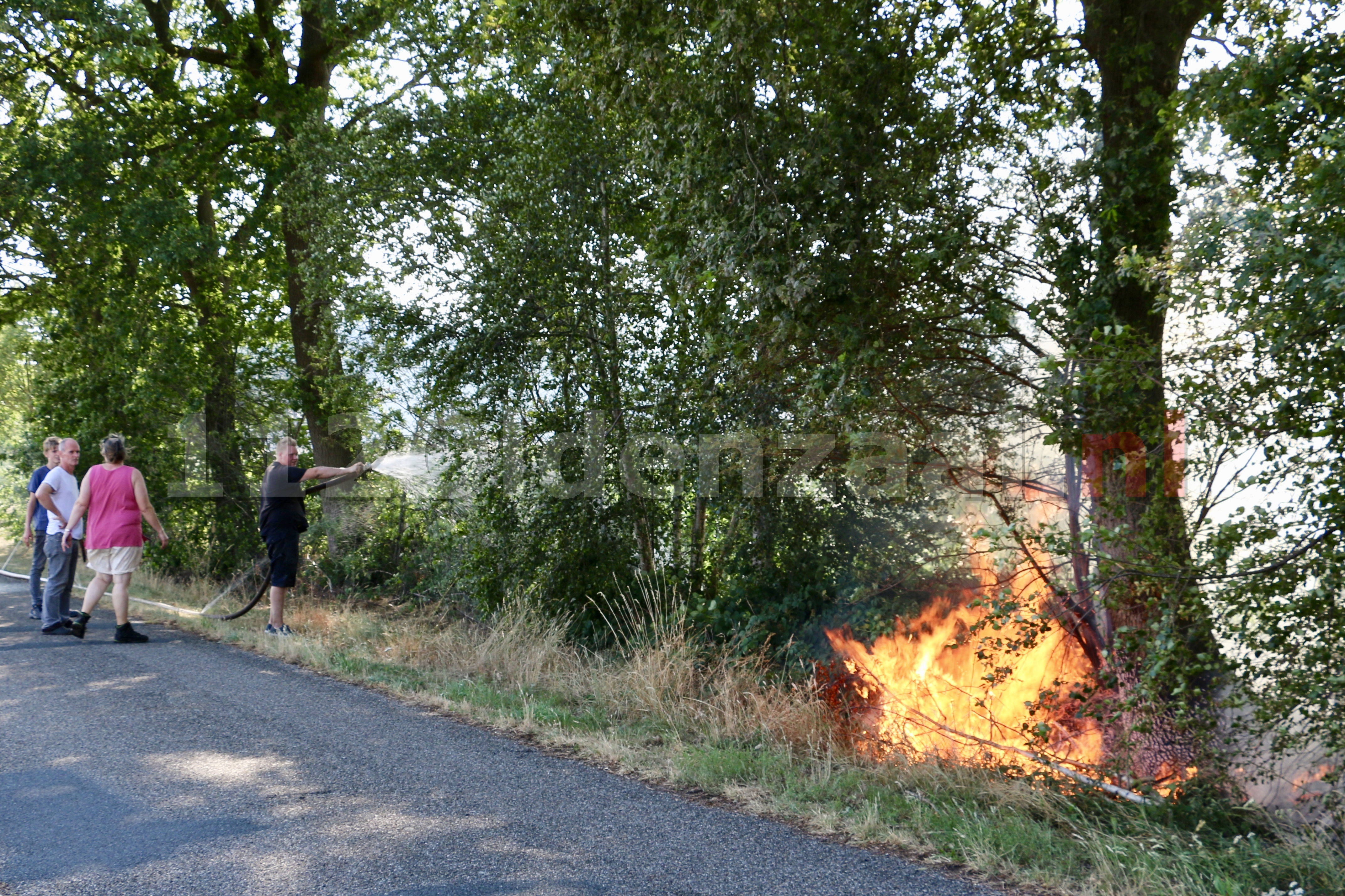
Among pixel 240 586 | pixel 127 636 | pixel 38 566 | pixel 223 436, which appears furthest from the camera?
pixel 223 436

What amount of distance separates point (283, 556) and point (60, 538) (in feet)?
8.95

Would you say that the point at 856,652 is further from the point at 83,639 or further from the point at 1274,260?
the point at 83,639

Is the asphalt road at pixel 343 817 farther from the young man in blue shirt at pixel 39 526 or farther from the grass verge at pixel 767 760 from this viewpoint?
the young man in blue shirt at pixel 39 526

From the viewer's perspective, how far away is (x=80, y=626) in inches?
423

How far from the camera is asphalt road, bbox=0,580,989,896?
4.40 m

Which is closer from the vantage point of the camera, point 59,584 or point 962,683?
point 962,683

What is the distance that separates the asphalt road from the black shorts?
3.24 meters

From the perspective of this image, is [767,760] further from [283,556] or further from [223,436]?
[223,436]

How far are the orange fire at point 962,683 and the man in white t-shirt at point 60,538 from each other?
27.5 ft

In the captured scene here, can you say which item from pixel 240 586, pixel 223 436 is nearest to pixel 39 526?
pixel 240 586

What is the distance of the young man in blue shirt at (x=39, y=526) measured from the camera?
11984 millimetres

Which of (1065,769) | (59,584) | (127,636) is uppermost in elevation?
(59,584)

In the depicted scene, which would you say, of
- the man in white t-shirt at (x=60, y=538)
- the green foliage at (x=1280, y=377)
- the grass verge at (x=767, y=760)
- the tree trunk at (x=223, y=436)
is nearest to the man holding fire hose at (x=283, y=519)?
the grass verge at (x=767, y=760)

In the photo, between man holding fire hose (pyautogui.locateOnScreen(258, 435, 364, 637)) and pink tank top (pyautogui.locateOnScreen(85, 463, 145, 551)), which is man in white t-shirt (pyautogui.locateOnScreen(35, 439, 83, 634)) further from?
man holding fire hose (pyautogui.locateOnScreen(258, 435, 364, 637))
